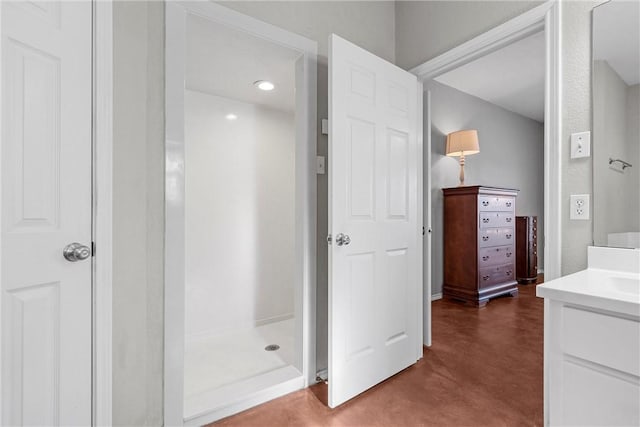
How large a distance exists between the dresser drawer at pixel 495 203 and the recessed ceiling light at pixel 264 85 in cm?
258

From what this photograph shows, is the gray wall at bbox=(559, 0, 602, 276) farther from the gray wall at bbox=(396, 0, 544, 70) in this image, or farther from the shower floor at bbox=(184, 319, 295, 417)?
the shower floor at bbox=(184, 319, 295, 417)

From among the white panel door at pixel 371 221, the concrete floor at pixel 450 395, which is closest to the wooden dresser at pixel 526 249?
the concrete floor at pixel 450 395

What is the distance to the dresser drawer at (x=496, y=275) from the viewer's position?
3562 mm

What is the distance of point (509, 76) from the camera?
3.72m

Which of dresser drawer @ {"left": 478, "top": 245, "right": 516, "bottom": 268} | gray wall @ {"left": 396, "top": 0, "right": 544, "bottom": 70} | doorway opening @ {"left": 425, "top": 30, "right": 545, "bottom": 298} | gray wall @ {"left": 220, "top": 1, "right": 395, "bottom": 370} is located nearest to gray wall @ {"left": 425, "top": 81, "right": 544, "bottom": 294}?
doorway opening @ {"left": 425, "top": 30, "right": 545, "bottom": 298}

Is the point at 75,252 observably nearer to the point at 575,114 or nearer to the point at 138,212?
the point at 138,212

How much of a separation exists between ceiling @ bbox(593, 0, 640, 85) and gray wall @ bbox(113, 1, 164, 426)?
200 centimetres

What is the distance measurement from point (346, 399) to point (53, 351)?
1.35 metres

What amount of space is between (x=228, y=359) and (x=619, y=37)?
2839 millimetres

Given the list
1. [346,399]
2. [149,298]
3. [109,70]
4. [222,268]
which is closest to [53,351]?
[149,298]

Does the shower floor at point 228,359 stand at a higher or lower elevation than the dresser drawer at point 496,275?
lower

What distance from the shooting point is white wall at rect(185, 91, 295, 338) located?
2652mm

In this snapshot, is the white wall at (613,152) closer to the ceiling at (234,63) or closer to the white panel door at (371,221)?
the white panel door at (371,221)

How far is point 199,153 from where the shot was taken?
105 inches
